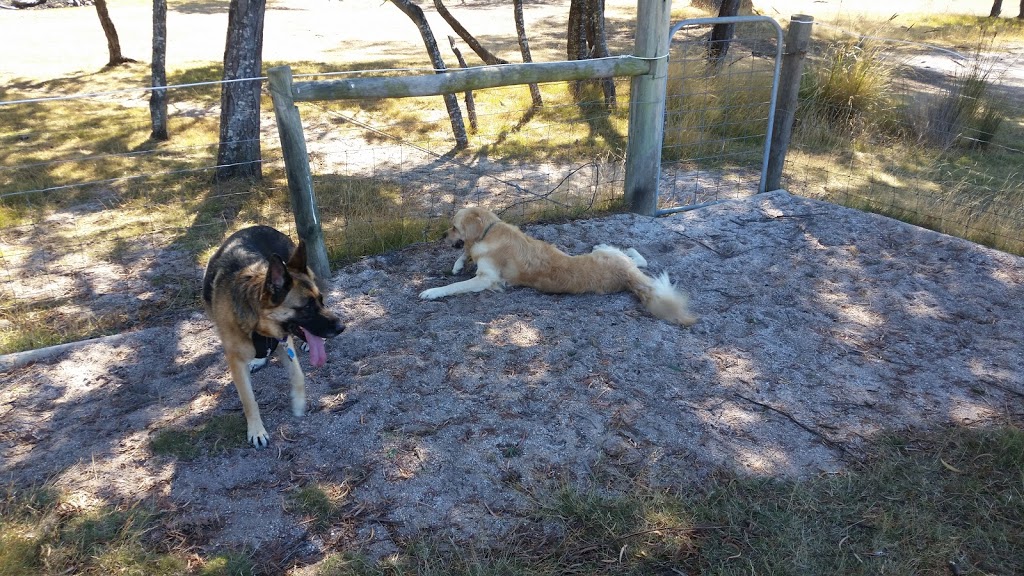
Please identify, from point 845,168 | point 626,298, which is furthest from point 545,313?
point 845,168

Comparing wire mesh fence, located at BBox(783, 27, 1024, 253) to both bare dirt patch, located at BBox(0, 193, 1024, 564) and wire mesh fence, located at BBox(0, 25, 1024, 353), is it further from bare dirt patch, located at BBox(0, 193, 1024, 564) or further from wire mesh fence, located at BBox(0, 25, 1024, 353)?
bare dirt patch, located at BBox(0, 193, 1024, 564)

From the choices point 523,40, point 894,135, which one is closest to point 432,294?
point 523,40

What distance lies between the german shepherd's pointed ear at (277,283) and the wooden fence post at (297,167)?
6.36ft

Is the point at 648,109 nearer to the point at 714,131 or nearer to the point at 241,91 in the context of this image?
the point at 714,131

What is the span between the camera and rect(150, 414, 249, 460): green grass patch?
390 cm

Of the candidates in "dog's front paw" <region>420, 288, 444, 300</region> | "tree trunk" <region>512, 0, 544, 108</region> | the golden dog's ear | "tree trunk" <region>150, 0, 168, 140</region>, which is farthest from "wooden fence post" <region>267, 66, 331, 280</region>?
"tree trunk" <region>512, 0, 544, 108</region>

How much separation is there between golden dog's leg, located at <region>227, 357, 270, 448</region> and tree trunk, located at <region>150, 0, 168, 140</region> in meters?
6.92

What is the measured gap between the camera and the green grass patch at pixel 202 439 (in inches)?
154

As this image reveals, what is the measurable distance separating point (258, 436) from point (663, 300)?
307cm

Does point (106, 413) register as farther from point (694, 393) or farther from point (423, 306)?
point (694, 393)

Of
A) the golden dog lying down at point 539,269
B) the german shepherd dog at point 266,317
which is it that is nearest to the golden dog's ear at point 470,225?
the golden dog lying down at point 539,269

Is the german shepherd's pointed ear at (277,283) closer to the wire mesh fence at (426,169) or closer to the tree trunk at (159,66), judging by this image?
the wire mesh fence at (426,169)

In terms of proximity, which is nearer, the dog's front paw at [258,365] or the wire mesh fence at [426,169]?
the dog's front paw at [258,365]

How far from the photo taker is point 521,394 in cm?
433
